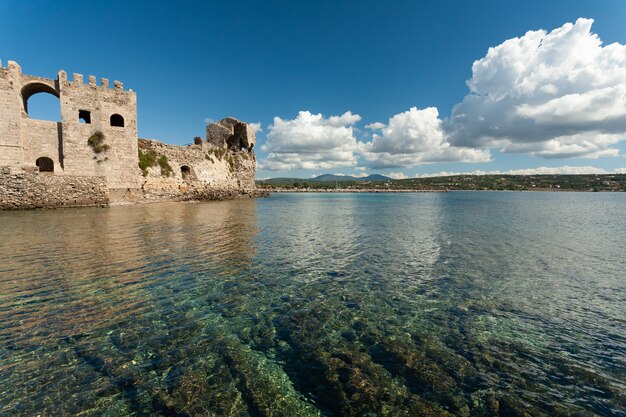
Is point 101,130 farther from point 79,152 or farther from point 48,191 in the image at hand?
point 48,191

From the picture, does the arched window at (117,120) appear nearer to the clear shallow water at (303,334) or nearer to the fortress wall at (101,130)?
the fortress wall at (101,130)

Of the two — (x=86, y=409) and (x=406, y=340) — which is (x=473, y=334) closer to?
(x=406, y=340)

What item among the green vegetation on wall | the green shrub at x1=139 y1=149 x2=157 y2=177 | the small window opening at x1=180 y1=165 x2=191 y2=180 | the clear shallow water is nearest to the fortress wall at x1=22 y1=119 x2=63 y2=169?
the green shrub at x1=139 y1=149 x2=157 y2=177

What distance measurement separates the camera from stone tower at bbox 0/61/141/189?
1005 inches

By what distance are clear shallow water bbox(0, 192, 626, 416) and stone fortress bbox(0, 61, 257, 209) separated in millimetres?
19782

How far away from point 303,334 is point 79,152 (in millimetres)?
35206

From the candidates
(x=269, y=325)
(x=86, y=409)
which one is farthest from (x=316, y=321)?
(x=86, y=409)

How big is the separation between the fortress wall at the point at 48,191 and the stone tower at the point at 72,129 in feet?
3.12

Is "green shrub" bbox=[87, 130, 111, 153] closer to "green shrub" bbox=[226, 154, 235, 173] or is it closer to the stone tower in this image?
the stone tower

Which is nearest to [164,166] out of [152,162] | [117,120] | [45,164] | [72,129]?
[152,162]

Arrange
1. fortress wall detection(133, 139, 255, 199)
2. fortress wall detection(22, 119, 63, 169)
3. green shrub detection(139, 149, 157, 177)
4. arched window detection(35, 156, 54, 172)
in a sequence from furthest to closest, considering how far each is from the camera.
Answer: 1. fortress wall detection(133, 139, 255, 199)
2. green shrub detection(139, 149, 157, 177)
3. arched window detection(35, 156, 54, 172)
4. fortress wall detection(22, 119, 63, 169)

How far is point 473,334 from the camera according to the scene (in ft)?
19.7

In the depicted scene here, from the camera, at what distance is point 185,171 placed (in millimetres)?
43000

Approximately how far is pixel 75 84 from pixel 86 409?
36887mm
